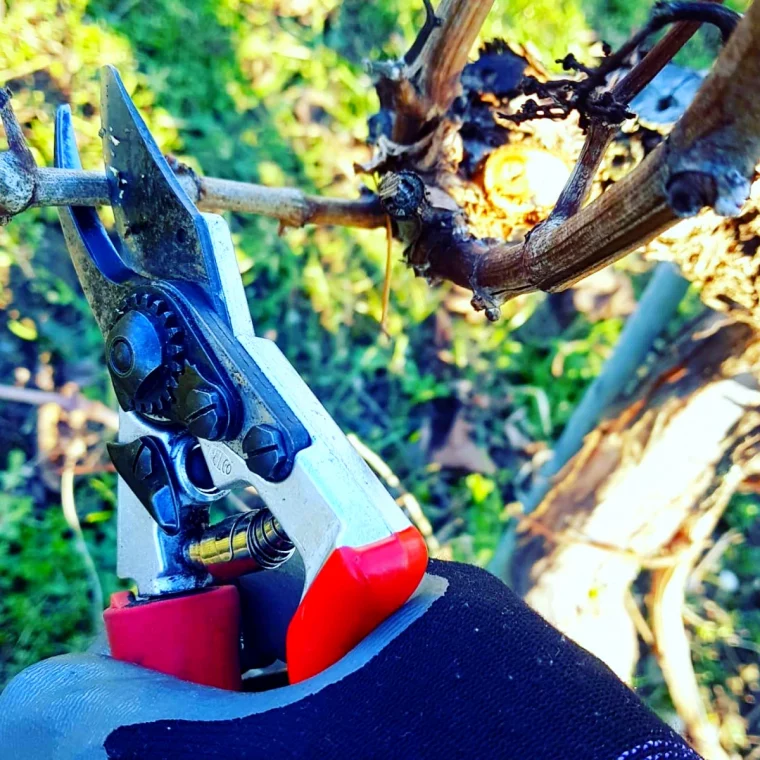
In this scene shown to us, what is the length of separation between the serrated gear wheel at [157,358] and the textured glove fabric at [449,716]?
0.41 meters

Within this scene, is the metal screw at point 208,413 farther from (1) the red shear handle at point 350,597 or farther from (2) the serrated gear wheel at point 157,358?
(1) the red shear handle at point 350,597

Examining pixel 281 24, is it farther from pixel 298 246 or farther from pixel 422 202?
pixel 422 202

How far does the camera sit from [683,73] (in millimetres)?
1318

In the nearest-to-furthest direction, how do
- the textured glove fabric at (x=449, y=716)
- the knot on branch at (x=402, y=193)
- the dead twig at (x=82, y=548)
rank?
1. the textured glove fabric at (x=449, y=716)
2. the knot on branch at (x=402, y=193)
3. the dead twig at (x=82, y=548)

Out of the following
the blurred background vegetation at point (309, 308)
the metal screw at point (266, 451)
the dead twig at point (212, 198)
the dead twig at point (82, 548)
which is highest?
the dead twig at point (212, 198)

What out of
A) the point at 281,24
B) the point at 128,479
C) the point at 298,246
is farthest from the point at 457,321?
the point at 128,479

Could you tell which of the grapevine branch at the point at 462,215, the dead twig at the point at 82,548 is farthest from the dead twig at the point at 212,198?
the dead twig at the point at 82,548

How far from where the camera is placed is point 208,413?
3.14 feet

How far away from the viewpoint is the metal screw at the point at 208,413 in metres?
0.96

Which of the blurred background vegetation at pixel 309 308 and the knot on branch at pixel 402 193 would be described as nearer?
the knot on branch at pixel 402 193

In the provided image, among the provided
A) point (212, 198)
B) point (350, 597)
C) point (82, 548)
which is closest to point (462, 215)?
point (212, 198)

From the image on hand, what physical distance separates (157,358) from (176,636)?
42 centimetres

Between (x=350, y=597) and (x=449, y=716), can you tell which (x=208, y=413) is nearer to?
(x=350, y=597)

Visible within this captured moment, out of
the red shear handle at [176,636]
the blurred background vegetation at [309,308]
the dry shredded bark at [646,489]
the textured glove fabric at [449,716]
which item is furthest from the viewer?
the blurred background vegetation at [309,308]
